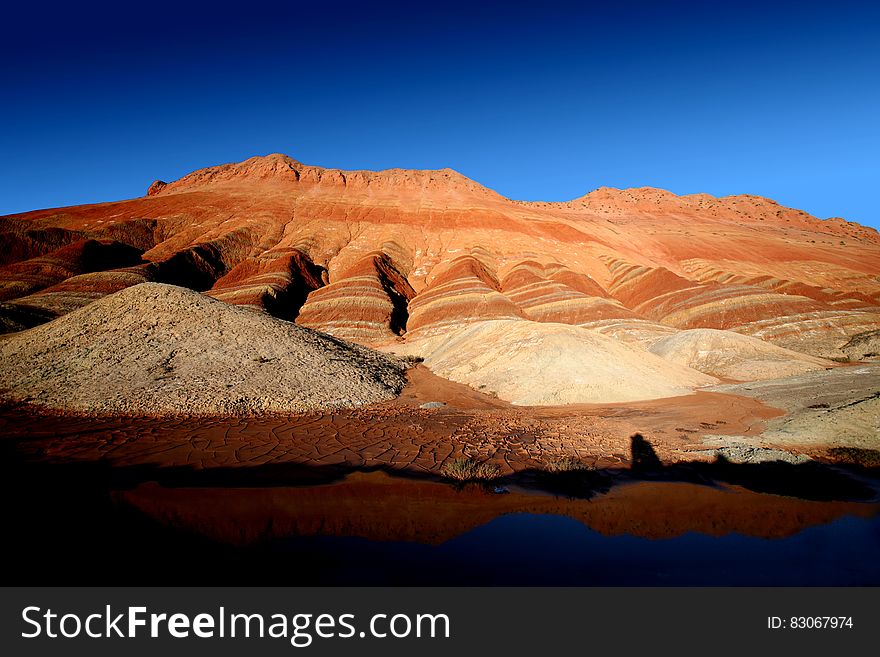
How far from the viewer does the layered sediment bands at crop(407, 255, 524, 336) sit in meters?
42.1

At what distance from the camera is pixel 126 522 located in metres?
5.91

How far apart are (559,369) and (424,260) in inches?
1675

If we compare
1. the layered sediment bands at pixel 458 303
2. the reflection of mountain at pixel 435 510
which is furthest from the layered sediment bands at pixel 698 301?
the reflection of mountain at pixel 435 510

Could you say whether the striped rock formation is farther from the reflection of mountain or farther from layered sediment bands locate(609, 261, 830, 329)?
the reflection of mountain

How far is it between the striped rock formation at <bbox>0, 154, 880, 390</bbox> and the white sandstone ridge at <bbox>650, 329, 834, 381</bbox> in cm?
443

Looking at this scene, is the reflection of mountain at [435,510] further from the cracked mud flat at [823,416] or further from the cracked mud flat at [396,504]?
the cracked mud flat at [823,416]

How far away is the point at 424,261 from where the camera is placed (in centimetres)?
5875

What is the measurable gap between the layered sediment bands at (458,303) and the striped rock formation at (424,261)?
197 mm

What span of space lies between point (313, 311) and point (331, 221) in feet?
86.4

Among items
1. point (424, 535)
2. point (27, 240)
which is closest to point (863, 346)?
point (424, 535)

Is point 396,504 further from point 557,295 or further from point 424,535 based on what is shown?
point 557,295

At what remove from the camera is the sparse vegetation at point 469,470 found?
8180mm

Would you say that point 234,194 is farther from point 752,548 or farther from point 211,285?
point 752,548

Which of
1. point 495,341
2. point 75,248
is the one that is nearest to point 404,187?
point 75,248
